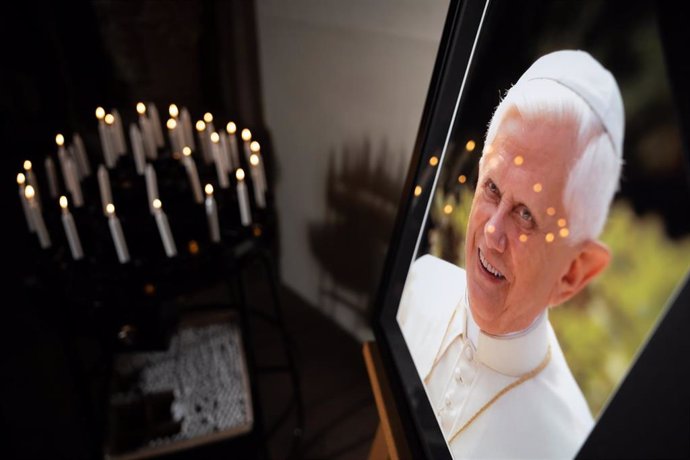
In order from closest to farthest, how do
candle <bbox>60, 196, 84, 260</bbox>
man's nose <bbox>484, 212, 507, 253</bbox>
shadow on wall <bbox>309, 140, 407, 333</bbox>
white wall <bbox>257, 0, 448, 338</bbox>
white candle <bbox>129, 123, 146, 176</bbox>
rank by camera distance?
man's nose <bbox>484, 212, 507, 253</bbox> < candle <bbox>60, 196, 84, 260</bbox> < white wall <bbox>257, 0, 448, 338</bbox> < white candle <bbox>129, 123, 146, 176</bbox> < shadow on wall <bbox>309, 140, 407, 333</bbox>

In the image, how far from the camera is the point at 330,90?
1131mm

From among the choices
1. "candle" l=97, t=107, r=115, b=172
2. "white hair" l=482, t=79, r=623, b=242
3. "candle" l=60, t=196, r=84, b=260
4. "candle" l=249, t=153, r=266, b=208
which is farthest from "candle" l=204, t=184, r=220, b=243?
"white hair" l=482, t=79, r=623, b=242

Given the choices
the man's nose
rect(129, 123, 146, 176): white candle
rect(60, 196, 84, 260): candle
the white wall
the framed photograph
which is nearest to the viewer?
the framed photograph

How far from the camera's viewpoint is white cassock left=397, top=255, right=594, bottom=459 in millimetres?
341

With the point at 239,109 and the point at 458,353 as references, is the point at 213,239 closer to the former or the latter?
the point at 458,353

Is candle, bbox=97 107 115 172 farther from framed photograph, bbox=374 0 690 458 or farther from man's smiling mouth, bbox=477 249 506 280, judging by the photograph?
man's smiling mouth, bbox=477 249 506 280

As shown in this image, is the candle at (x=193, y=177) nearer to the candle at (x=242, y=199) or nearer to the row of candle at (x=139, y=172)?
the row of candle at (x=139, y=172)

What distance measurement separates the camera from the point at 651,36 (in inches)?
10.0

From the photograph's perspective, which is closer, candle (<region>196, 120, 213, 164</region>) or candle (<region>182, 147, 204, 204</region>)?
candle (<region>182, 147, 204, 204</region>)

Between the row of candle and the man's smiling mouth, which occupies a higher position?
the man's smiling mouth

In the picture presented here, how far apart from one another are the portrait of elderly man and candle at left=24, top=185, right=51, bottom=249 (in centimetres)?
70

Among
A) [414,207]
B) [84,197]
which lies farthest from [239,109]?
[414,207]

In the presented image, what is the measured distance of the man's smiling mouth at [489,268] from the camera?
15.5 inches

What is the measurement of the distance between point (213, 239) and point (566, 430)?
2.13 ft
